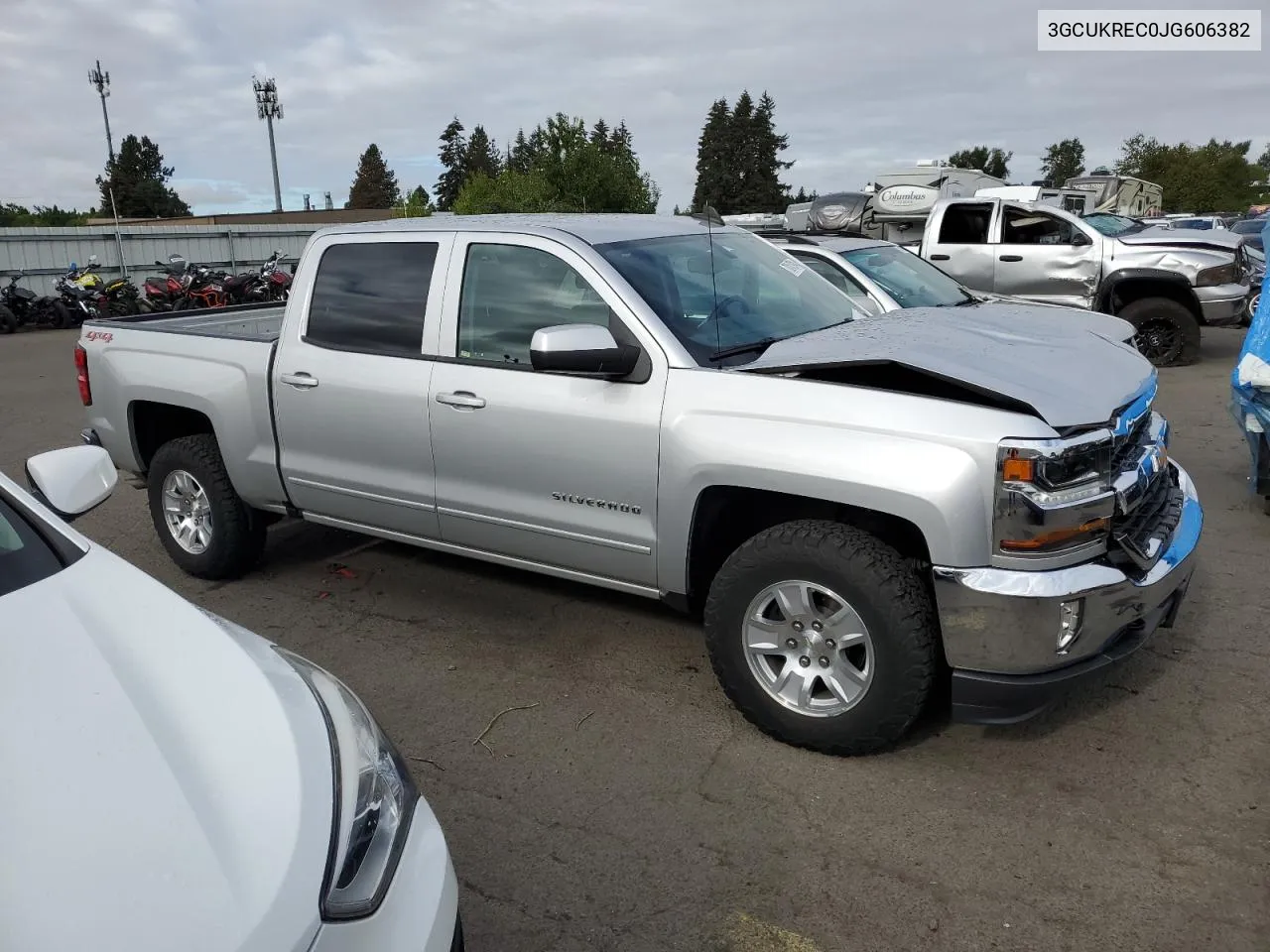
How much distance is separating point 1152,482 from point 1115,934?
1.64 meters

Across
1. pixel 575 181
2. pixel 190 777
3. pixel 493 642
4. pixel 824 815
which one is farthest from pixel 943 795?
pixel 575 181

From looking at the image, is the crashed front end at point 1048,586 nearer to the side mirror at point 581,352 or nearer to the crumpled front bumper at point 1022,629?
the crumpled front bumper at point 1022,629

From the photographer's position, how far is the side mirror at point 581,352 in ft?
11.4

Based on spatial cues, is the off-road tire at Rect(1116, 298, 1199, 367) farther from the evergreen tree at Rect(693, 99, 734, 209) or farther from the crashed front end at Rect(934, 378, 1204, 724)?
the evergreen tree at Rect(693, 99, 734, 209)

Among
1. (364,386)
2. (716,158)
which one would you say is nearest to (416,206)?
(364,386)

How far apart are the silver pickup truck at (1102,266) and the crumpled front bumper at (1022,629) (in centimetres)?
969

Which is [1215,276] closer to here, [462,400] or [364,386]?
[462,400]

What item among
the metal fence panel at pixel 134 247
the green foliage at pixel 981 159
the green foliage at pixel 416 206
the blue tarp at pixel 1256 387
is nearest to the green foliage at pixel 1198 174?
the green foliage at pixel 981 159

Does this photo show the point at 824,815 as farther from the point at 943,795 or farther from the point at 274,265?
the point at 274,265

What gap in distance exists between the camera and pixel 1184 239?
1162cm

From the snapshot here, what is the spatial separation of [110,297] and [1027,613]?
2145 centimetres

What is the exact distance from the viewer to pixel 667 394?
11.9 ft

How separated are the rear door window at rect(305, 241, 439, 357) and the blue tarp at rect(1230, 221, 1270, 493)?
4.52 metres

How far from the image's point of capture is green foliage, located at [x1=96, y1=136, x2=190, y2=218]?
228 ft
